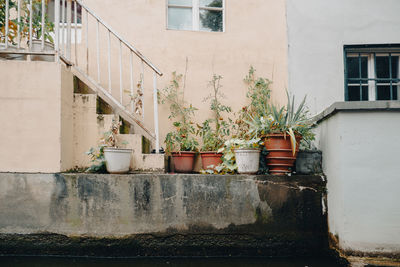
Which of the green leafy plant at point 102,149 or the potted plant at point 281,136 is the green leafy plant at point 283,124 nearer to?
the potted plant at point 281,136

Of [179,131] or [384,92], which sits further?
[384,92]

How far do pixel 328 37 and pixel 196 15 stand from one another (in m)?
2.19

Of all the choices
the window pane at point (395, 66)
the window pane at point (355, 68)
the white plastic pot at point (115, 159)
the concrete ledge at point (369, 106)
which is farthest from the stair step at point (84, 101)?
the window pane at point (395, 66)

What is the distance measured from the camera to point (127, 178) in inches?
135

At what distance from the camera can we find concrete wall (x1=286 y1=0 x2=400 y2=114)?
4797 mm

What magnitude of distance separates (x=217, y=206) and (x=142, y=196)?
863mm

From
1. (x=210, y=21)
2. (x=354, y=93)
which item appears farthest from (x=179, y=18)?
(x=354, y=93)

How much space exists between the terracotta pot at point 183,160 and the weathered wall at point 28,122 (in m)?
1.50

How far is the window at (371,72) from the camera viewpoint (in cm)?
488

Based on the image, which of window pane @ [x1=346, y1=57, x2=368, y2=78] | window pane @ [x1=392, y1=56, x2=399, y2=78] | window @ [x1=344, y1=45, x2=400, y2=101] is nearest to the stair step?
window @ [x1=344, y1=45, x2=400, y2=101]

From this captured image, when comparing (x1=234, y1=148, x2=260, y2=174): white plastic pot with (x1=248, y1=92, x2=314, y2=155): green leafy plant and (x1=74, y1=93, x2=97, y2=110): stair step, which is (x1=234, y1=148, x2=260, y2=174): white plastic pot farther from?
(x1=74, y1=93, x2=97, y2=110): stair step

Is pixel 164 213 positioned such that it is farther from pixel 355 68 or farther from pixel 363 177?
pixel 355 68

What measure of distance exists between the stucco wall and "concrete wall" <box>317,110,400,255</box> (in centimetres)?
197

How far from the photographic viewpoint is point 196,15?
5.05 meters
